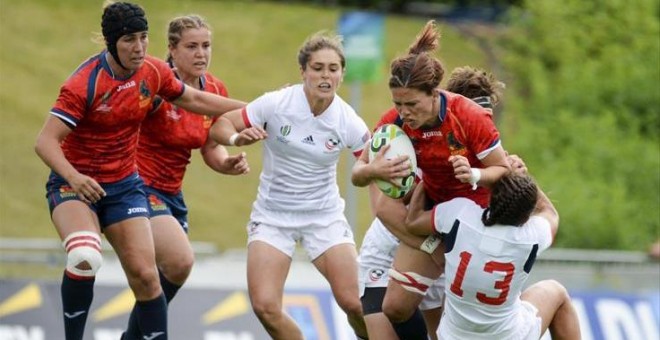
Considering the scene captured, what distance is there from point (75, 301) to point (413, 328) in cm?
211

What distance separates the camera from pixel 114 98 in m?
8.51

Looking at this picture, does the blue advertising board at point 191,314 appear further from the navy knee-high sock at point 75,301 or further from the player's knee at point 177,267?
the navy knee-high sock at point 75,301

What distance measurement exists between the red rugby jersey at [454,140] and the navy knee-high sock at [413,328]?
0.88 meters

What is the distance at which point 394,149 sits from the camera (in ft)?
26.1

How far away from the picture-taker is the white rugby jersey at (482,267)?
7.89 meters

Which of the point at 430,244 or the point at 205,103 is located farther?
the point at 205,103

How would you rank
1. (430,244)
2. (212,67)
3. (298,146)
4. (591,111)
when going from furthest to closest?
(212,67), (591,111), (298,146), (430,244)

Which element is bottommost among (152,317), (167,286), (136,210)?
(167,286)

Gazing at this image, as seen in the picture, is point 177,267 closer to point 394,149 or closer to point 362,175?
point 362,175

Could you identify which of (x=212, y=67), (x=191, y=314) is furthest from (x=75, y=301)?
(x=212, y=67)

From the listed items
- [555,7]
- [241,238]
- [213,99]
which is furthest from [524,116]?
[213,99]

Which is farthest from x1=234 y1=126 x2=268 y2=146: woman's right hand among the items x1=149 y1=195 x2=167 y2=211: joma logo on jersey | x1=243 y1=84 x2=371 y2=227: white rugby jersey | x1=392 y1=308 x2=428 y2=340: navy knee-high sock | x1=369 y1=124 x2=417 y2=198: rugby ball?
x1=392 y1=308 x2=428 y2=340: navy knee-high sock

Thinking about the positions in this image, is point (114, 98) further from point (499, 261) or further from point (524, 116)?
point (524, 116)

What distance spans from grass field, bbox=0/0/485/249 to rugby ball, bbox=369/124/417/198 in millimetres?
13428
